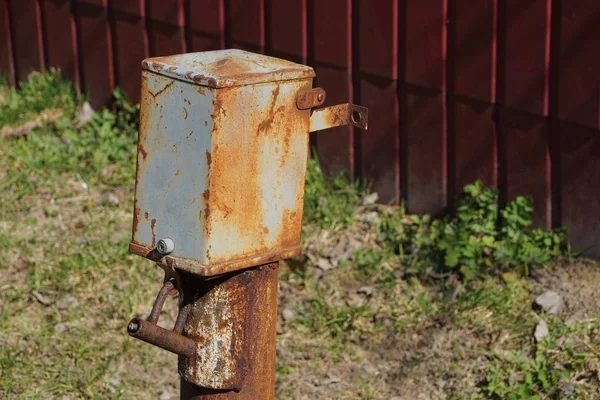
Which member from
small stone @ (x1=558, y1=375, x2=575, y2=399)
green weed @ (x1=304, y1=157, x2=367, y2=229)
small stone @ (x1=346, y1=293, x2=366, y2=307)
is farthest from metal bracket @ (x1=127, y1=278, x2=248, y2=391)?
green weed @ (x1=304, y1=157, x2=367, y2=229)

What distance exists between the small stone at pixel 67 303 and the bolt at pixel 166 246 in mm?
1929

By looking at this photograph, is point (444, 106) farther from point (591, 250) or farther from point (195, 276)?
point (195, 276)

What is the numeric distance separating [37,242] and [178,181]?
2489 mm

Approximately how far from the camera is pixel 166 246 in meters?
2.84

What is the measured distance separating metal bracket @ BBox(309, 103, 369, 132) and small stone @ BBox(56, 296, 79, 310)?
2.05 meters

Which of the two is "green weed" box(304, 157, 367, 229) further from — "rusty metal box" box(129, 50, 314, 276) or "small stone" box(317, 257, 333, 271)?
"rusty metal box" box(129, 50, 314, 276)

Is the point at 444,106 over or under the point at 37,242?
over

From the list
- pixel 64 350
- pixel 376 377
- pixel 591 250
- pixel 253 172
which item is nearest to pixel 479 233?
pixel 591 250

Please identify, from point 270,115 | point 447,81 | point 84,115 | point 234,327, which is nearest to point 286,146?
Answer: point 270,115

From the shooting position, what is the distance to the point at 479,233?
4543mm

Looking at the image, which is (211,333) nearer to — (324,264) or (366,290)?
(366,290)

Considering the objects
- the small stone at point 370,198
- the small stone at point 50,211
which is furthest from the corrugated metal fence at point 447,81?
the small stone at point 50,211

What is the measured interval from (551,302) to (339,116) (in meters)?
1.55

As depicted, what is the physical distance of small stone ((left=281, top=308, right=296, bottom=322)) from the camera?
447 cm
